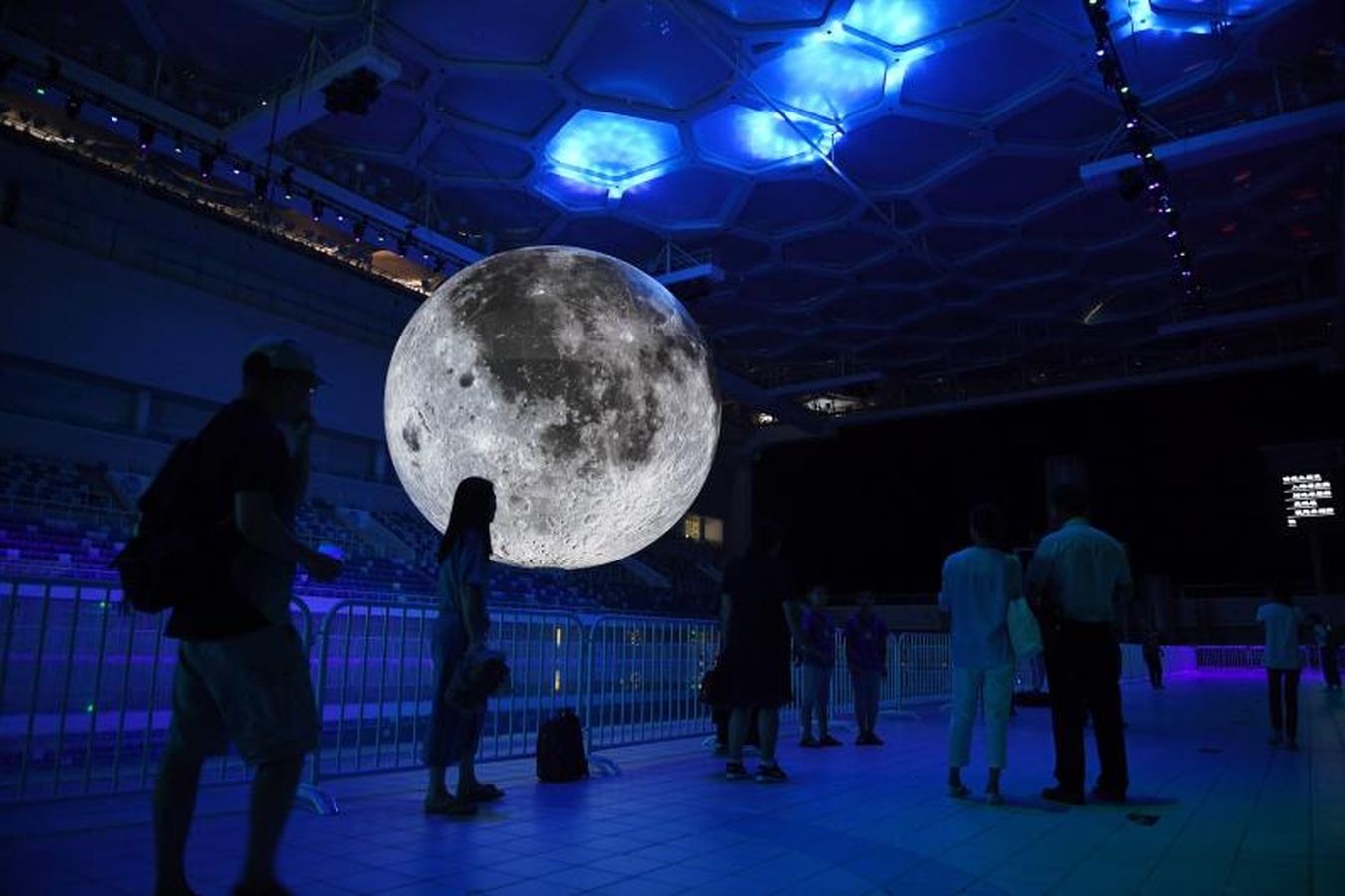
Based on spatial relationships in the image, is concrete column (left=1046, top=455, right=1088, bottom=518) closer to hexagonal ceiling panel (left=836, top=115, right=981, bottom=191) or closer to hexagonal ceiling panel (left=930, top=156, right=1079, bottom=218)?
hexagonal ceiling panel (left=930, top=156, right=1079, bottom=218)

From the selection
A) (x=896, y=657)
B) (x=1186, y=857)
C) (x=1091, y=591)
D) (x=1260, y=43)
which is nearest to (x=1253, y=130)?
(x=1260, y=43)

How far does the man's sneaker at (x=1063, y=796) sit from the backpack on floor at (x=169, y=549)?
452 cm

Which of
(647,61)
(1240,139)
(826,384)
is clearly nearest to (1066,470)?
(826,384)

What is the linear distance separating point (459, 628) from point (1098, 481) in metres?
27.6

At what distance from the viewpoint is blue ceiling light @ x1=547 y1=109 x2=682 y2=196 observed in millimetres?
16141

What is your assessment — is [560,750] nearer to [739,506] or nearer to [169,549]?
[169,549]

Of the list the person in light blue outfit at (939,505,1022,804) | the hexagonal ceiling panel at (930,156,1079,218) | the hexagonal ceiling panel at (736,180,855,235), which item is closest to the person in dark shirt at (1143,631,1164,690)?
the hexagonal ceiling panel at (930,156,1079,218)

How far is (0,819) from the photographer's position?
3727mm

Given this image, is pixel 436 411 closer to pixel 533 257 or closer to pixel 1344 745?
pixel 533 257

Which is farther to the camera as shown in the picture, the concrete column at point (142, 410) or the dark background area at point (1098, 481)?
the dark background area at point (1098, 481)

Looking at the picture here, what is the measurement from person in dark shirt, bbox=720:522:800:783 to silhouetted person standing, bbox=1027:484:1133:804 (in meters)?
1.58

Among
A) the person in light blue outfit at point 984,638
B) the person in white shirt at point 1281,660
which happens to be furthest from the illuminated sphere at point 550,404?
the person in white shirt at point 1281,660

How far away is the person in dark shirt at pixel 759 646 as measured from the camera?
5359 mm

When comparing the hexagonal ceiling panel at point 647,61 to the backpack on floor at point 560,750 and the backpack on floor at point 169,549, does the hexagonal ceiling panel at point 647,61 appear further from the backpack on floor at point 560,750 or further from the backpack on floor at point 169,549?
the backpack on floor at point 169,549
